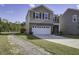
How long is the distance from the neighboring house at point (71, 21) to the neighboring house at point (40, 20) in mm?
2353

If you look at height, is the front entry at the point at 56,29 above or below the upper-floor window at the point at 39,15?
below

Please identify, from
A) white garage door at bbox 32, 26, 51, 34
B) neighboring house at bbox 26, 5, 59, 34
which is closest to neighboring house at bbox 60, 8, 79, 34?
neighboring house at bbox 26, 5, 59, 34

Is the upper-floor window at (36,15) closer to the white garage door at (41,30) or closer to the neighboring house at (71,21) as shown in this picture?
the white garage door at (41,30)

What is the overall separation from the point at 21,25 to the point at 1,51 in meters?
14.6

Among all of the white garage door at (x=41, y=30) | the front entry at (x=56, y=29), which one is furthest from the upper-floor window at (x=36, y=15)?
the front entry at (x=56, y=29)

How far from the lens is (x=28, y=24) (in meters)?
26.0

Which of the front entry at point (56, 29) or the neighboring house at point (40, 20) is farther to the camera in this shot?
the front entry at point (56, 29)

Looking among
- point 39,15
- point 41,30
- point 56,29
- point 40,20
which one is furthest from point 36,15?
point 56,29

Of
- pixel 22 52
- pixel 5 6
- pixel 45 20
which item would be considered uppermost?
pixel 5 6

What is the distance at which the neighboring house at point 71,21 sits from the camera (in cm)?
2669

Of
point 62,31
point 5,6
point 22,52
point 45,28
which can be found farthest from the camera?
point 62,31

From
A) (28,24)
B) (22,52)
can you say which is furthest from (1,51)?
(28,24)

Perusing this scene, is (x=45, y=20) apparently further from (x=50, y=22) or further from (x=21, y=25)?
(x=21, y=25)

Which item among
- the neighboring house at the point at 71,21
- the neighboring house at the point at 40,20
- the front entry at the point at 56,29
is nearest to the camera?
the neighboring house at the point at 40,20
